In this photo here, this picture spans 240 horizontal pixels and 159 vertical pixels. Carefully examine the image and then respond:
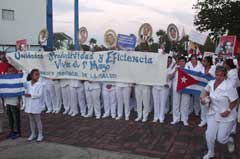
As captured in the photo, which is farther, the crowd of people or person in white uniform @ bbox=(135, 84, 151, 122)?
person in white uniform @ bbox=(135, 84, 151, 122)

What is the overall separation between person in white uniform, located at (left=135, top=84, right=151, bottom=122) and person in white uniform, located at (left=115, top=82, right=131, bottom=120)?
239 mm

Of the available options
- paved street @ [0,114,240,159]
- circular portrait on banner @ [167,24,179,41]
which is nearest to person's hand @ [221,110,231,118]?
paved street @ [0,114,240,159]

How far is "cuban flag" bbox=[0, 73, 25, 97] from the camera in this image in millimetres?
7397

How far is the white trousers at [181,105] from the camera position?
8.58 m

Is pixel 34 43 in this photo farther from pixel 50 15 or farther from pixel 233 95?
pixel 233 95

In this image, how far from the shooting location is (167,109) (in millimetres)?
9828

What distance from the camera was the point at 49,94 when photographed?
10141 millimetres

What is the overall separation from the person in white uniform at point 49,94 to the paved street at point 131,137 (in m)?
0.93

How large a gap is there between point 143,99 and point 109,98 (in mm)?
967

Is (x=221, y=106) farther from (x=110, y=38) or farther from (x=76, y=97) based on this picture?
(x=76, y=97)

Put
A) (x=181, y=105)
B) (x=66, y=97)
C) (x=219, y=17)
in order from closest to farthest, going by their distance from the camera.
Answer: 1. (x=181, y=105)
2. (x=66, y=97)
3. (x=219, y=17)

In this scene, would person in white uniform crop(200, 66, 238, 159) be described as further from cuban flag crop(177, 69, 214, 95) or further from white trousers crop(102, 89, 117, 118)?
white trousers crop(102, 89, 117, 118)

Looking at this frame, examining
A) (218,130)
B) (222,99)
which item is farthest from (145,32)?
(218,130)

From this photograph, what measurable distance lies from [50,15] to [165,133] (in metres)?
14.6
